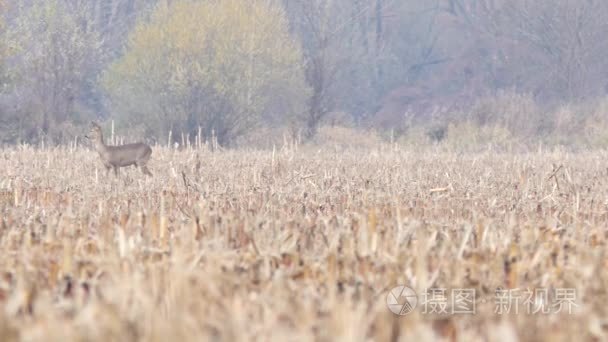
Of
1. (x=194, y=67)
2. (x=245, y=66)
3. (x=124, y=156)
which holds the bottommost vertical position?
(x=124, y=156)

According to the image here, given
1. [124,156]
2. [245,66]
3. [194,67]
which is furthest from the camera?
[245,66]

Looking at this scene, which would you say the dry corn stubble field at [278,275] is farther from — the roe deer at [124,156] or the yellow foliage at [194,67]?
the yellow foliage at [194,67]

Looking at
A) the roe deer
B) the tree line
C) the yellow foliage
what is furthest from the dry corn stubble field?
the yellow foliage

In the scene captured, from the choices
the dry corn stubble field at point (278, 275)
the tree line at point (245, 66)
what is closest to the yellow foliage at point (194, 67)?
the tree line at point (245, 66)

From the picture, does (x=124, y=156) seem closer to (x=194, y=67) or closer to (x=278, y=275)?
(x=278, y=275)

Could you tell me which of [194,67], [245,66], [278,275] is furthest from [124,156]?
[245,66]

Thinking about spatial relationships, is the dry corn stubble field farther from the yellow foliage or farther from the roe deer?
the yellow foliage

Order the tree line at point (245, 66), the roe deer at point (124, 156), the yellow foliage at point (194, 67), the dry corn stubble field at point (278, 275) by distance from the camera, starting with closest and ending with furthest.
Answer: the dry corn stubble field at point (278, 275)
the roe deer at point (124, 156)
the tree line at point (245, 66)
the yellow foliage at point (194, 67)

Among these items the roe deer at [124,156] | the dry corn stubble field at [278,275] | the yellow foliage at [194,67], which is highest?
the yellow foliage at [194,67]

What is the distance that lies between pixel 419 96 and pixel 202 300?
5940 cm

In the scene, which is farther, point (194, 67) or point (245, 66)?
point (245, 66)

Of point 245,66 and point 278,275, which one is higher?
point 245,66

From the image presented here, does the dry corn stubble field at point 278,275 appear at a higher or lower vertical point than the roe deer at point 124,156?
lower

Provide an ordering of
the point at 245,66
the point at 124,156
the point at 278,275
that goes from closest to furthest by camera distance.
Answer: the point at 278,275 < the point at 124,156 < the point at 245,66
